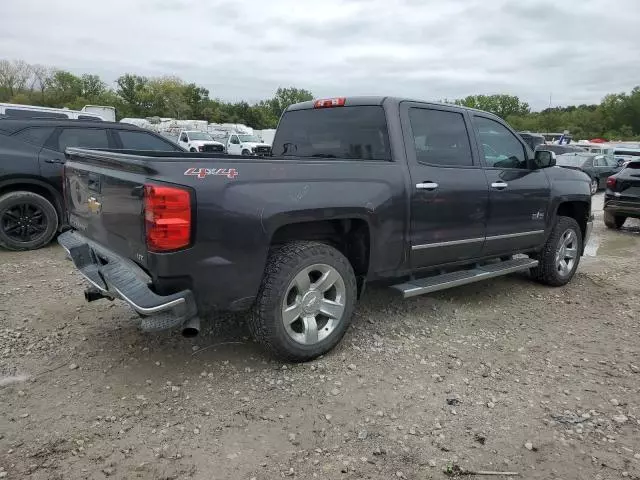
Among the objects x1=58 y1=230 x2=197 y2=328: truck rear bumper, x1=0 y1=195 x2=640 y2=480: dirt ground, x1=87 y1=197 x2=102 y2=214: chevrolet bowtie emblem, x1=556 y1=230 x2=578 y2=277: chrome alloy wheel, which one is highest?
x1=87 y1=197 x2=102 y2=214: chevrolet bowtie emblem

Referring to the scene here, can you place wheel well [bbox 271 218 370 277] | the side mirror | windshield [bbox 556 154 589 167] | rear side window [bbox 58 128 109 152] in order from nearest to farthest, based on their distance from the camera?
wheel well [bbox 271 218 370 277], the side mirror, rear side window [bbox 58 128 109 152], windshield [bbox 556 154 589 167]

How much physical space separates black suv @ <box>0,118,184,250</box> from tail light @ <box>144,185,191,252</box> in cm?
405

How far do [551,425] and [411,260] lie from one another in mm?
1606

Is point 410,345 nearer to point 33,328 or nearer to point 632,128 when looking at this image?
point 33,328

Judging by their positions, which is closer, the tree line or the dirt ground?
the dirt ground

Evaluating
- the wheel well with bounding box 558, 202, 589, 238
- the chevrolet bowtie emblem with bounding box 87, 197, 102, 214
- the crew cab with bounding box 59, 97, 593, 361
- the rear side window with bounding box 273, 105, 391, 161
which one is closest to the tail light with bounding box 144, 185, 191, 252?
the crew cab with bounding box 59, 97, 593, 361

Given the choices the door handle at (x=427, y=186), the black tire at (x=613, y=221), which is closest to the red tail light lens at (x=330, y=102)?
the door handle at (x=427, y=186)

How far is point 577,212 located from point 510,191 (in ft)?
5.71

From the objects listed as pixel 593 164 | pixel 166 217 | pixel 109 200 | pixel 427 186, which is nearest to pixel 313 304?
pixel 166 217

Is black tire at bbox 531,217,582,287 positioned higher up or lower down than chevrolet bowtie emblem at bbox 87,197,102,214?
lower down

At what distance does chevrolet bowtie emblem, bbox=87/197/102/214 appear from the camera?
3.60 m

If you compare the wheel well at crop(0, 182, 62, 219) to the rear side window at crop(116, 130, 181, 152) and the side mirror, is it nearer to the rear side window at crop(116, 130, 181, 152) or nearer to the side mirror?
the rear side window at crop(116, 130, 181, 152)

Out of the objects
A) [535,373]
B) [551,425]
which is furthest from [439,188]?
[551,425]

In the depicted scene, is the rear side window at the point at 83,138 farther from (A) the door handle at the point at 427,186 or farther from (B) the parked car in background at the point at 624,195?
(B) the parked car in background at the point at 624,195
